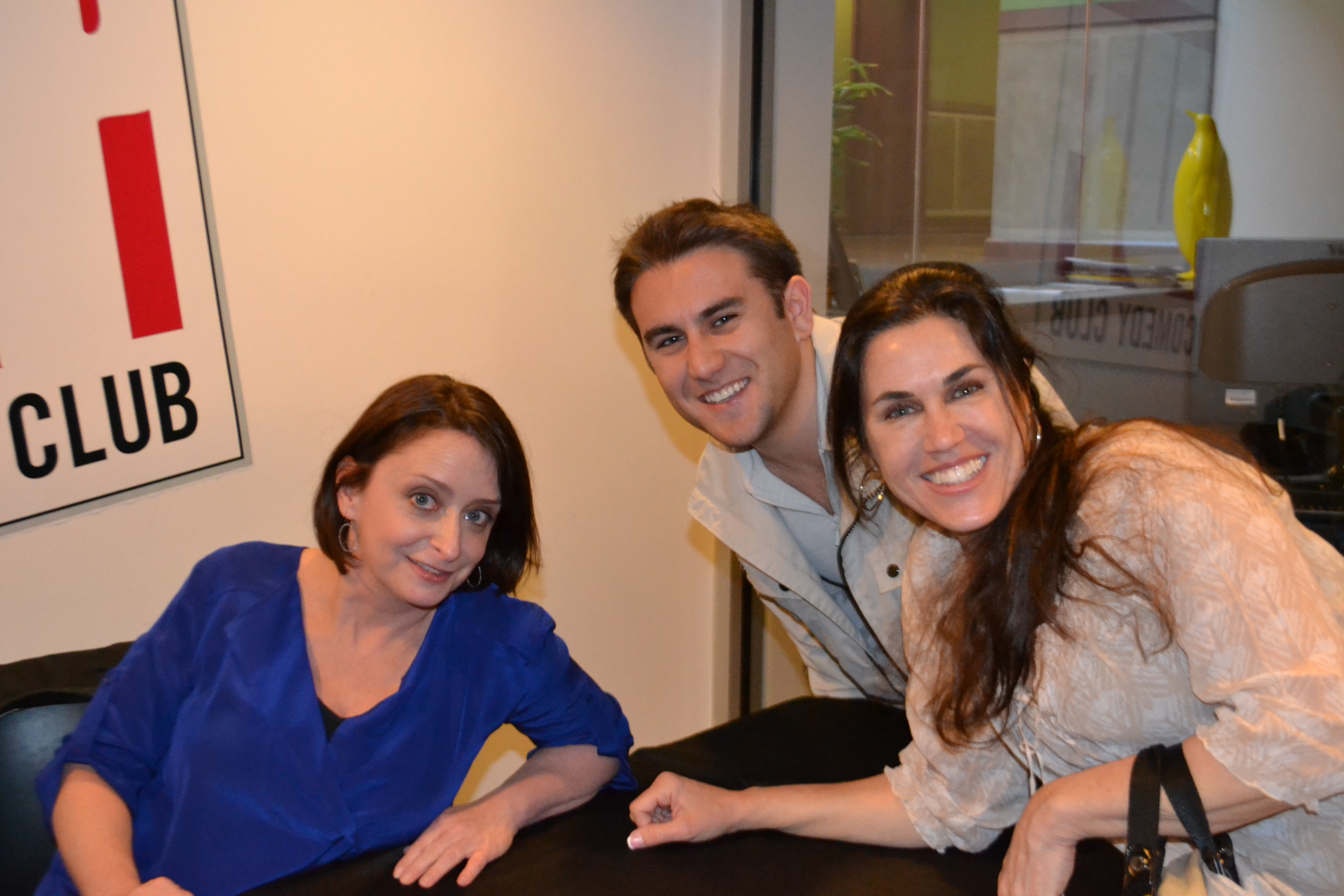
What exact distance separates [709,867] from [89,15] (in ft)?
5.00

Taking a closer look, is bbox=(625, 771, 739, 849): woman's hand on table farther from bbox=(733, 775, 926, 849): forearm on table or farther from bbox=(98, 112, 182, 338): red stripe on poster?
bbox=(98, 112, 182, 338): red stripe on poster

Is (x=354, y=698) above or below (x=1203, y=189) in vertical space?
below

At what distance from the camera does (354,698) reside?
1475 millimetres

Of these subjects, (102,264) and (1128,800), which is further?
(102,264)

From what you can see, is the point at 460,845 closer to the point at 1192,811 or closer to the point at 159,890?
the point at 159,890

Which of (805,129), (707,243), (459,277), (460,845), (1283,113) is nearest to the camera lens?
(460,845)

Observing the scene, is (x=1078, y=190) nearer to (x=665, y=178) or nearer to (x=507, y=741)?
(x=665, y=178)

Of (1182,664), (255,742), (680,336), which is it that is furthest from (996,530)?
(255,742)

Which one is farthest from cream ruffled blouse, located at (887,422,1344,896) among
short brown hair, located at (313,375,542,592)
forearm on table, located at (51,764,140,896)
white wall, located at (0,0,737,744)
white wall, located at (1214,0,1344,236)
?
white wall, located at (0,0,737,744)

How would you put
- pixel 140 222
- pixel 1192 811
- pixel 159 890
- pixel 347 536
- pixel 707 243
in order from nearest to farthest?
pixel 1192 811
pixel 159 890
pixel 347 536
pixel 140 222
pixel 707 243

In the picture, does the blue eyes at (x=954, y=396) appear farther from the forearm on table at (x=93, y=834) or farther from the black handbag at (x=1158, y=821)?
the forearm on table at (x=93, y=834)

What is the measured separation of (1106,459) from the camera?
1.24 m

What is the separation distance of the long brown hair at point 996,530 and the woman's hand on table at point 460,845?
619 millimetres

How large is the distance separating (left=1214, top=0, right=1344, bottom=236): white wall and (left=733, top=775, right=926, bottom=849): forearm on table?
132cm
